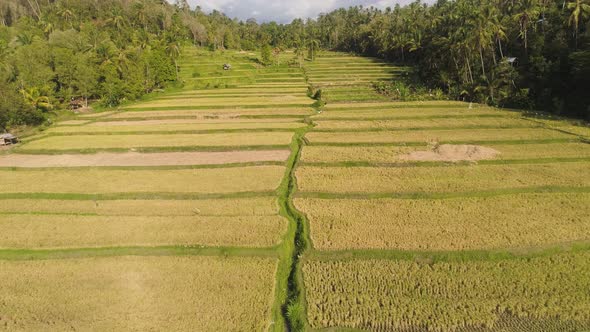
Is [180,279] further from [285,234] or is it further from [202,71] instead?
[202,71]

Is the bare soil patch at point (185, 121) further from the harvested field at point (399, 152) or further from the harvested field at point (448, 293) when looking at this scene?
the harvested field at point (448, 293)

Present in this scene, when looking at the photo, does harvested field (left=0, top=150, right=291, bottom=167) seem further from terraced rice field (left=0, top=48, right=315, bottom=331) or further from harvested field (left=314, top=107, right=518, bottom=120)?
harvested field (left=314, top=107, right=518, bottom=120)

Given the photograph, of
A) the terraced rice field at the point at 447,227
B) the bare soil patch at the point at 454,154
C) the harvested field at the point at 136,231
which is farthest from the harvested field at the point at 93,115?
the bare soil patch at the point at 454,154

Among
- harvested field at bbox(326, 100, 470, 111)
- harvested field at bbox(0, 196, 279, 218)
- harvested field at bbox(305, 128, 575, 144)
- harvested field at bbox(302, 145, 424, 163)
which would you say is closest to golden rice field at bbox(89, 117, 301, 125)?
harvested field at bbox(305, 128, 575, 144)

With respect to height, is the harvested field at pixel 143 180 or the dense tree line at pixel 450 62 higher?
the dense tree line at pixel 450 62

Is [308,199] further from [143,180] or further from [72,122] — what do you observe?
[72,122]

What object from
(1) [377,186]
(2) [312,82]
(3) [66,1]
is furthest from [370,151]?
(3) [66,1]
